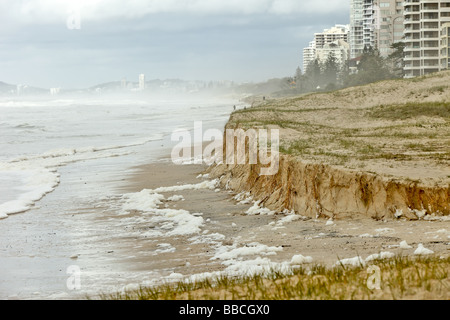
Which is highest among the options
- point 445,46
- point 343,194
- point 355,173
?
point 445,46

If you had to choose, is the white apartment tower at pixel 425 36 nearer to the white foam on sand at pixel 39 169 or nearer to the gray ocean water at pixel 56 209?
the white foam on sand at pixel 39 169

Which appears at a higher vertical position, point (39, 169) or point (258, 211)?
point (39, 169)

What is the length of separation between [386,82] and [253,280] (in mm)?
37868

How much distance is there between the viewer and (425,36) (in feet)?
354

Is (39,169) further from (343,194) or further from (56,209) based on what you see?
(343,194)

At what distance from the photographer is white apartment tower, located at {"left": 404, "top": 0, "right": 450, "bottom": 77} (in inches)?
4208

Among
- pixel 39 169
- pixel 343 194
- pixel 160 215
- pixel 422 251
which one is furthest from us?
pixel 39 169

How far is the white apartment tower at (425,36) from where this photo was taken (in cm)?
10688

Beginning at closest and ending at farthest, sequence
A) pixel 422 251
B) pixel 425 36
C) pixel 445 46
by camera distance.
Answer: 1. pixel 422 251
2. pixel 445 46
3. pixel 425 36

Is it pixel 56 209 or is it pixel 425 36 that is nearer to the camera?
pixel 56 209

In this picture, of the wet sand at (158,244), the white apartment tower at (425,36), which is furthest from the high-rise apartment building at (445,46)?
the wet sand at (158,244)

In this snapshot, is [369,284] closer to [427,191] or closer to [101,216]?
[427,191]

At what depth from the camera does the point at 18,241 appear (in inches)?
591

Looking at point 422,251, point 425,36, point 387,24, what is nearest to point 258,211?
point 422,251
